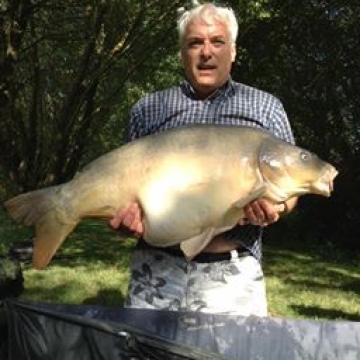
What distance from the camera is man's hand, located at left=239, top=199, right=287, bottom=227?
248cm

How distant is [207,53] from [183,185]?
483 mm

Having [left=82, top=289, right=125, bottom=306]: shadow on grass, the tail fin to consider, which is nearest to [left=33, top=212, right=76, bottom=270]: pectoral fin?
the tail fin

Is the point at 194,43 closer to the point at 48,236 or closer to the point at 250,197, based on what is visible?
the point at 250,197

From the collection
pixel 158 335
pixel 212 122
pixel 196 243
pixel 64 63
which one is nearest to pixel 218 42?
pixel 212 122

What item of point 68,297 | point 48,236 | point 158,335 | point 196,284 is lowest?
point 68,297

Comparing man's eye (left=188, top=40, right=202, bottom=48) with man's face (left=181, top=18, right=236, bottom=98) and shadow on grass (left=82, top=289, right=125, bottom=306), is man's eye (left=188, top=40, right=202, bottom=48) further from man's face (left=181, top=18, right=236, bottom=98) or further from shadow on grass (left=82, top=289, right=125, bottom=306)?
shadow on grass (left=82, top=289, right=125, bottom=306)

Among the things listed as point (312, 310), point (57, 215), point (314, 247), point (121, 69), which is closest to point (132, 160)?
point (57, 215)

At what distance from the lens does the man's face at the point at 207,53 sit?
2645mm

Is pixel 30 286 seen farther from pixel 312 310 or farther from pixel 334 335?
pixel 334 335

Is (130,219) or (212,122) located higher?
(212,122)

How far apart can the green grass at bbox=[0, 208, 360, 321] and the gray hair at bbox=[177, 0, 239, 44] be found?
3650 millimetres

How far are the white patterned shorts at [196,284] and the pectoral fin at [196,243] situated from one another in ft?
0.71

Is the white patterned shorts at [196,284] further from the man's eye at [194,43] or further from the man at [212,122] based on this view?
the man's eye at [194,43]

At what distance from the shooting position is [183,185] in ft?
8.35
